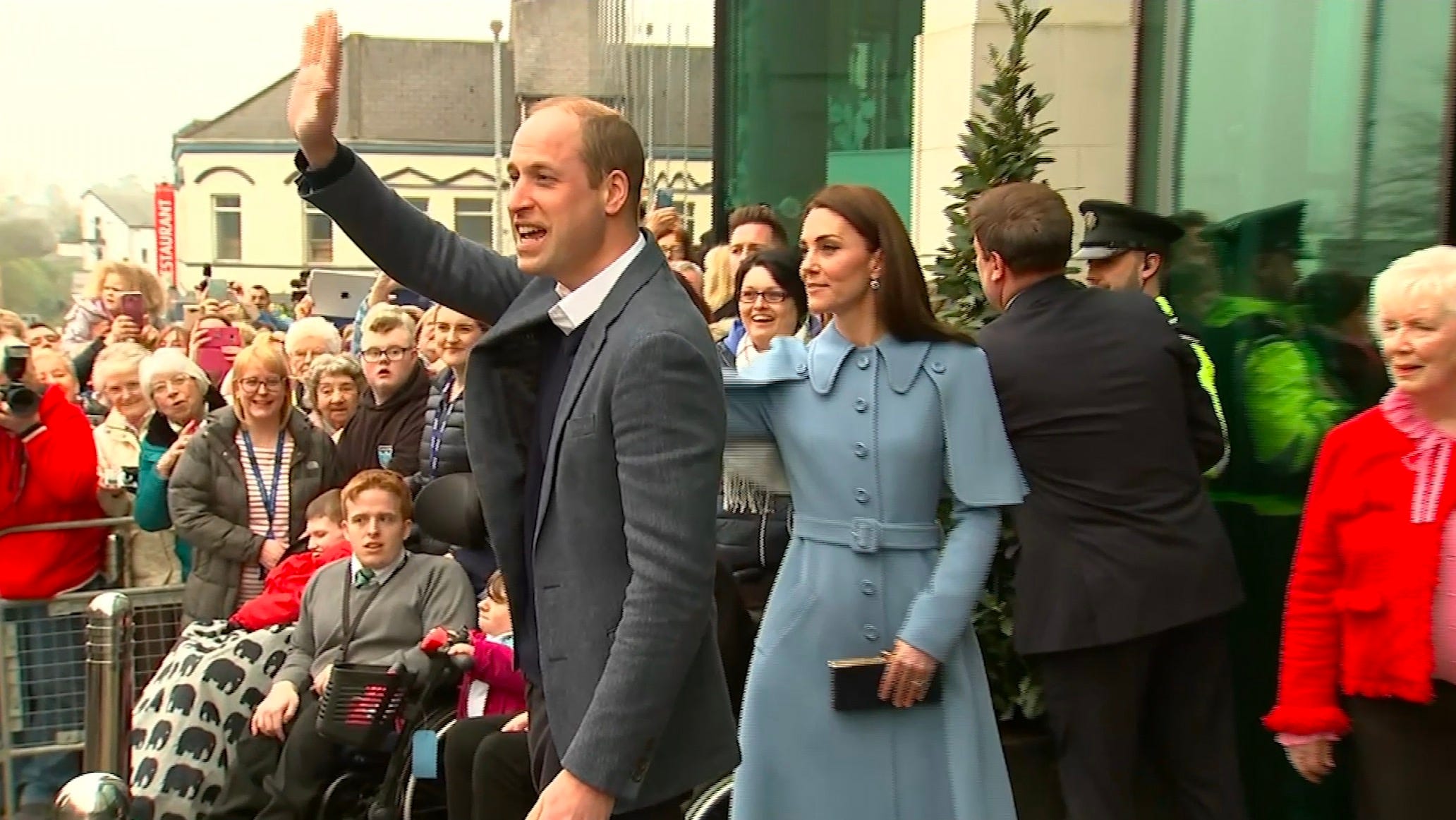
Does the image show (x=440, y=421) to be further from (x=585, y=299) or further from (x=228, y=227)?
(x=228, y=227)

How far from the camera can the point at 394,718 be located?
520 centimetres

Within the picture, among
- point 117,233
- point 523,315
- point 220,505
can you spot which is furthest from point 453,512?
point 117,233

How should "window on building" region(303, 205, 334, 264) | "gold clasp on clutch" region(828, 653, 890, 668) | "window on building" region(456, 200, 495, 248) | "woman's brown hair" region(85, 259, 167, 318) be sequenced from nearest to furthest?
1. "gold clasp on clutch" region(828, 653, 890, 668)
2. "woman's brown hair" region(85, 259, 167, 318)
3. "window on building" region(456, 200, 495, 248)
4. "window on building" region(303, 205, 334, 264)

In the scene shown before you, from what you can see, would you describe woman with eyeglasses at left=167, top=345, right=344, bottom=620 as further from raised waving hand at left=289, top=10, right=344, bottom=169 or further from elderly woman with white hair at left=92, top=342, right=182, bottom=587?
raised waving hand at left=289, top=10, right=344, bottom=169

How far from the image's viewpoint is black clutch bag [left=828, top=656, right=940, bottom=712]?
357cm

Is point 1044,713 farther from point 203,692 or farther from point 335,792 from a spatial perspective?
point 203,692

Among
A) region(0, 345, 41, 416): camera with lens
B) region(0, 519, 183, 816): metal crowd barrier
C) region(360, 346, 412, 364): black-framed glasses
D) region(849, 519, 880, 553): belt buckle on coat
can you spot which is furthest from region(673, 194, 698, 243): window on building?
region(849, 519, 880, 553): belt buckle on coat

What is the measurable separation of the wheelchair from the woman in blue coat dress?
1729 millimetres

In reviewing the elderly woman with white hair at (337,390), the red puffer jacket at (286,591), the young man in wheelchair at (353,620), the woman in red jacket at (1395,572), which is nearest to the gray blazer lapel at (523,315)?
the woman in red jacket at (1395,572)

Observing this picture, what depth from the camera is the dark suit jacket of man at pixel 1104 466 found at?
168 inches

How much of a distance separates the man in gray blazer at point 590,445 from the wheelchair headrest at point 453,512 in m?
1.09

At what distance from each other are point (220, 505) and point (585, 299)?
4.07 metres

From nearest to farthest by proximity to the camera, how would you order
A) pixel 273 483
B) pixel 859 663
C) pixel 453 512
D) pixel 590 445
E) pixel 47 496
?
pixel 590 445
pixel 859 663
pixel 453 512
pixel 47 496
pixel 273 483

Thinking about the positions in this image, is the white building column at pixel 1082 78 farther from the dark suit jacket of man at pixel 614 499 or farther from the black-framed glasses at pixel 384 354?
the dark suit jacket of man at pixel 614 499
